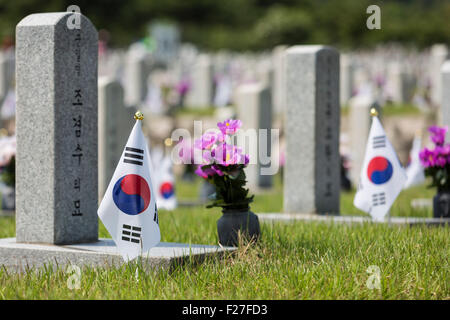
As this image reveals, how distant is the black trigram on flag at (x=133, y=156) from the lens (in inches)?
248

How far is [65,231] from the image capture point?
7.02 meters

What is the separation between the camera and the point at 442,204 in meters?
9.52

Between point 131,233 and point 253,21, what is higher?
point 253,21

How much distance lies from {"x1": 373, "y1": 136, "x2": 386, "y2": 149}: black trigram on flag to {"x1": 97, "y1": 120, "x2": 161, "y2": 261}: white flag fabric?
3.06 m

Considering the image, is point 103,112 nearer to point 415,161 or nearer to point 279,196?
point 279,196

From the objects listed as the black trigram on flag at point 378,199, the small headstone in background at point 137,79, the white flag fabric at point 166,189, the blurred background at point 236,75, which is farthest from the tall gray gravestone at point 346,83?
the black trigram on flag at point 378,199

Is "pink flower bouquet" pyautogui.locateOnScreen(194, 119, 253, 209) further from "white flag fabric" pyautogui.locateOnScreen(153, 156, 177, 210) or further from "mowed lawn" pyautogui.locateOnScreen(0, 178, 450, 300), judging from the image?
"white flag fabric" pyautogui.locateOnScreen(153, 156, 177, 210)

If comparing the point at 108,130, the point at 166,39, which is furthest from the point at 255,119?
the point at 166,39

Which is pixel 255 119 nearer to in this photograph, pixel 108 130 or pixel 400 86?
pixel 108 130

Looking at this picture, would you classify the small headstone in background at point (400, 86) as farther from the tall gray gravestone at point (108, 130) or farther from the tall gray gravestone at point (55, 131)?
the tall gray gravestone at point (55, 131)

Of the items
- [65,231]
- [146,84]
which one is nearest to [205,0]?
[146,84]

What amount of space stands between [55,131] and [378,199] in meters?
3.42

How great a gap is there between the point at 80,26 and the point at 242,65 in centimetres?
2183

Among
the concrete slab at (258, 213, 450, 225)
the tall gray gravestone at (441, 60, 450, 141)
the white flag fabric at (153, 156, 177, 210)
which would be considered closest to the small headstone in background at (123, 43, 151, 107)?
the white flag fabric at (153, 156, 177, 210)
